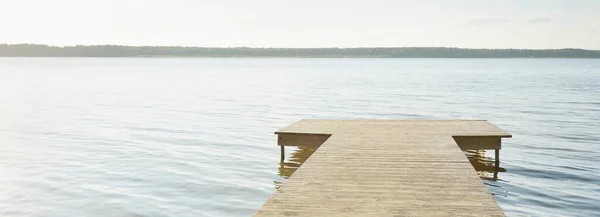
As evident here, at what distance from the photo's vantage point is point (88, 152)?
15727 millimetres

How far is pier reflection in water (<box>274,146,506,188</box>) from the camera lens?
42.1ft

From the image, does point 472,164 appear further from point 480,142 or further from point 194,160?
Result: point 194,160

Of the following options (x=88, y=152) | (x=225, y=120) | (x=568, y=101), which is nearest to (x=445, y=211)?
(x=88, y=152)

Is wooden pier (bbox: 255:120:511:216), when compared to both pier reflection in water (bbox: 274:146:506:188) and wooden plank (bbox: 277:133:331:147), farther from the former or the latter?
pier reflection in water (bbox: 274:146:506:188)

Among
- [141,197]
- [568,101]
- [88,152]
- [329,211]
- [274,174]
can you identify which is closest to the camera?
[329,211]

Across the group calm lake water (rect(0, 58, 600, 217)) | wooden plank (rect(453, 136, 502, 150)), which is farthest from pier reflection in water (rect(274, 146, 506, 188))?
wooden plank (rect(453, 136, 502, 150))

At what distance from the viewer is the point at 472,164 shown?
14.1m

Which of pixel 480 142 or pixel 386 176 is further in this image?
pixel 480 142

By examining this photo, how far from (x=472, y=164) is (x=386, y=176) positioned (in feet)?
22.2

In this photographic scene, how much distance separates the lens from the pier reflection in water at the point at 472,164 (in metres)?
12.8

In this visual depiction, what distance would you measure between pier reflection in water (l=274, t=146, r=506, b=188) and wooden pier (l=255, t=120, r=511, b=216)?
16.3 inches

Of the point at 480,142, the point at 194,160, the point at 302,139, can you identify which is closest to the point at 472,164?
the point at 480,142

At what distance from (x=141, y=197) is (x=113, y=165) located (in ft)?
11.0

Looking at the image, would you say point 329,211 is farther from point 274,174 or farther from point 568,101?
point 568,101
